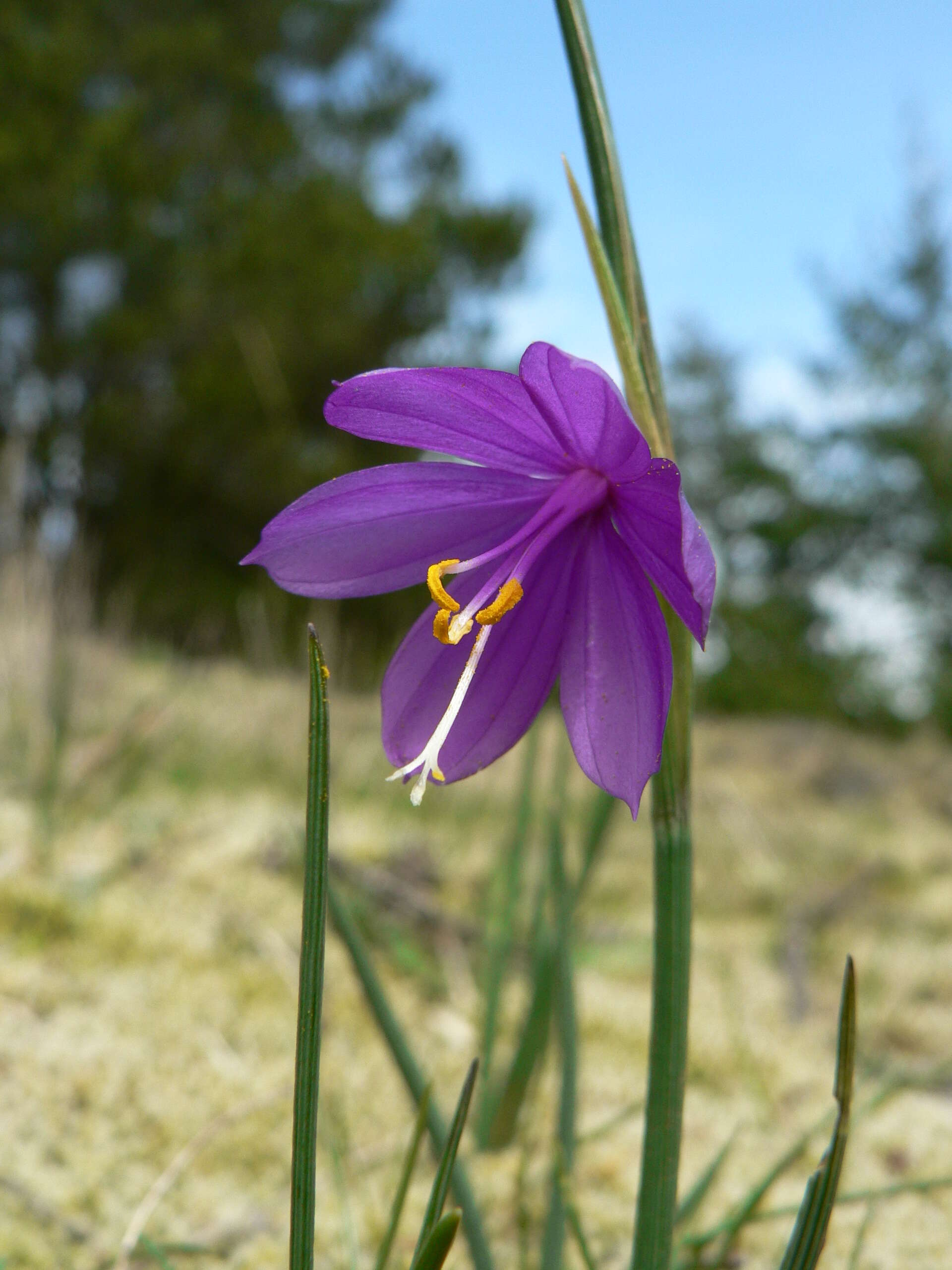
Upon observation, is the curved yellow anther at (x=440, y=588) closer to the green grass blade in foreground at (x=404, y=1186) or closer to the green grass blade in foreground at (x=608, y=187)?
the green grass blade in foreground at (x=608, y=187)

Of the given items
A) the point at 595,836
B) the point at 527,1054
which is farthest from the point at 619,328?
the point at 527,1054

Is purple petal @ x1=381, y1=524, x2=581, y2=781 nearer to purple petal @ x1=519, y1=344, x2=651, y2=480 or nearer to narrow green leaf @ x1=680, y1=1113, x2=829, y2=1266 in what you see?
purple petal @ x1=519, y1=344, x2=651, y2=480

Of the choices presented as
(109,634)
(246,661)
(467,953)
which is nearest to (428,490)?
(467,953)

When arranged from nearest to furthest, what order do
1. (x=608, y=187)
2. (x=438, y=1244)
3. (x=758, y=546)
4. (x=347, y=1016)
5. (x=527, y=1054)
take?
1. (x=438, y=1244)
2. (x=608, y=187)
3. (x=527, y=1054)
4. (x=347, y=1016)
5. (x=758, y=546)

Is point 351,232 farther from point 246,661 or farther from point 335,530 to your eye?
point 335,530

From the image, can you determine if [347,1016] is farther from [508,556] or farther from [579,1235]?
[508,556]

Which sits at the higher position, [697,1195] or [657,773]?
[657,773]

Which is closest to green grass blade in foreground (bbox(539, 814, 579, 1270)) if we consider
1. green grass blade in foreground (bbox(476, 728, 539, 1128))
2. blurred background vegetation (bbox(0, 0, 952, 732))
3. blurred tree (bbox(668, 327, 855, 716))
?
green grass blade in foreground (bbox(476, 728, 539, 1128))
